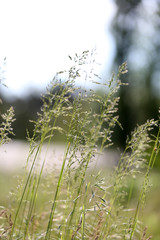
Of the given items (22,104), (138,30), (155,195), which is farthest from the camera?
(22,104)

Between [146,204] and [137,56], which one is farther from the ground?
[137,56]

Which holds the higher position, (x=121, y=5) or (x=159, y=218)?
(x=121, y=5)

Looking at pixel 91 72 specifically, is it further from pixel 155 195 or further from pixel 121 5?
pixel 121 5

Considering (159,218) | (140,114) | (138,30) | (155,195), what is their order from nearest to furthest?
(159,218), (155,195), (140,114), (138,30)

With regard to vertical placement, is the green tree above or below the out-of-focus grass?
above

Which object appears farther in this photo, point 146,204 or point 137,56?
point 137,56

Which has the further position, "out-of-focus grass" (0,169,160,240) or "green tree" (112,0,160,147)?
"green tree" (112,0,160,147)

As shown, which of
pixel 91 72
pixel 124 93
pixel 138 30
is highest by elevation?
pixel 138 30

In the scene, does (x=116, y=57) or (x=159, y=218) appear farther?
(x=116, y=57)

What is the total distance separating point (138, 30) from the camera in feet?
39.9

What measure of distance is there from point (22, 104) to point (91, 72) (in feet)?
94.7

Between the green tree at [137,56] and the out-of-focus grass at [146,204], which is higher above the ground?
the green tree at [137,56]

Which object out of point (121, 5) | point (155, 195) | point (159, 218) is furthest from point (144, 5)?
point (159, 218)

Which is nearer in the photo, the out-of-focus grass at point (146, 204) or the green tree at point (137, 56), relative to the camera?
the out-of-focus grass at point (146, 204)
